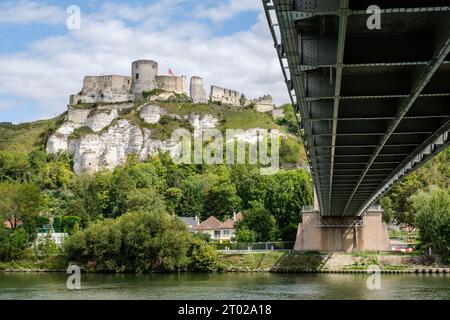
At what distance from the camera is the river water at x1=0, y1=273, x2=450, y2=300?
35.1 m

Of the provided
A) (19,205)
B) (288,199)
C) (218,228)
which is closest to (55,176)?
(218,228)

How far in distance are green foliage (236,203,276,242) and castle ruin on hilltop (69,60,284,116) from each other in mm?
79468

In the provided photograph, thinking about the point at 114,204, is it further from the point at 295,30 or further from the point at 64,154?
the point at 295,30

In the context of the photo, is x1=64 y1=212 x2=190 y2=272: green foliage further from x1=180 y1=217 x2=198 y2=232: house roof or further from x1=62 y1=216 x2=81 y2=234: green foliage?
x1=180 y1=217 x2=198 y2=232: house roof

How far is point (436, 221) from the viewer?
53500 mm

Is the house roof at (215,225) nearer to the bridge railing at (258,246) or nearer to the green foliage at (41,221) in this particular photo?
the bridge railing at (258,246)

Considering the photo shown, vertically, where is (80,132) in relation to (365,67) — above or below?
above

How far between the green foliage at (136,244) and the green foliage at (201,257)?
96 cm

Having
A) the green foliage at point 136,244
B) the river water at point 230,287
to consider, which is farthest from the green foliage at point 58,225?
the river water at point 230,287

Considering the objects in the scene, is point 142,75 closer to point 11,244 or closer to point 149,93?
point 149,93

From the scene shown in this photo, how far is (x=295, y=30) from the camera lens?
10398 millimetres

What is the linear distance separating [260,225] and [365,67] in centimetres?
5762
